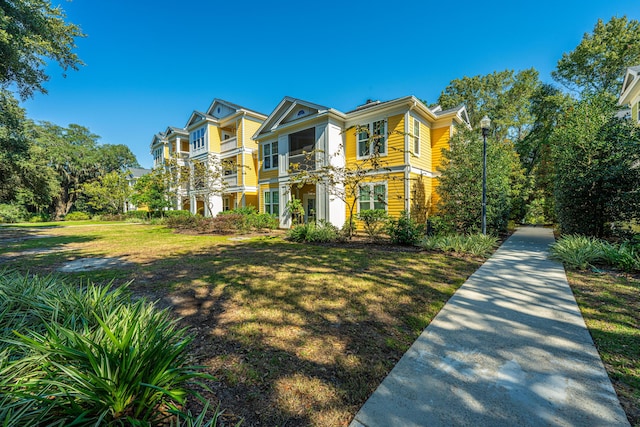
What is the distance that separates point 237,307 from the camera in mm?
3930

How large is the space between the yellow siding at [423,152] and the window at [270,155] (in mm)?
9036

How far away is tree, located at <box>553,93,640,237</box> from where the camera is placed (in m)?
7.05

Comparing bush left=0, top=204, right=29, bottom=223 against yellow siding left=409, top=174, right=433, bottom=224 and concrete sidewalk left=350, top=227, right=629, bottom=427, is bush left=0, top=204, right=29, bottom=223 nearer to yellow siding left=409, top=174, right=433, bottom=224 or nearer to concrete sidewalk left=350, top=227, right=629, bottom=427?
yellow siding left=409, top=174, right=433, bottom=224

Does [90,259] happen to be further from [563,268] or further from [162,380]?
[563,268]

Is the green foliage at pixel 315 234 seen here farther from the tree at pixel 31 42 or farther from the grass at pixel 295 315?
the tree at pixel 31 42

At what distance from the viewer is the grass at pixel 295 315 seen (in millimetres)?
2178

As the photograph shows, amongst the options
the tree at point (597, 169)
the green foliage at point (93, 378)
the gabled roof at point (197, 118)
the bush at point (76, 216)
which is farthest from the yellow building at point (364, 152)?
the bush at point (76, 216)

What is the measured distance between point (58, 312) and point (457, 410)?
146 inches

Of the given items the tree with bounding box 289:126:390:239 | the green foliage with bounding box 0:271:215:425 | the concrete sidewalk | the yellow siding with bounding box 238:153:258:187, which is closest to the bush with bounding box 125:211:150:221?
the yellow siding with bounding box 238:153:258:187

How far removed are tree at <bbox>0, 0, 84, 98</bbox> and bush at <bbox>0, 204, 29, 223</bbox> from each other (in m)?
25.7

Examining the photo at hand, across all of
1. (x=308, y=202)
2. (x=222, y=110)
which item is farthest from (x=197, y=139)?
(x=308, y=202)

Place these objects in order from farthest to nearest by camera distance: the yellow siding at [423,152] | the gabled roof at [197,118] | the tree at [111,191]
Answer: the tree at [111,191] → the gabled roof at [197,118] → the yellow siding at [423,152]

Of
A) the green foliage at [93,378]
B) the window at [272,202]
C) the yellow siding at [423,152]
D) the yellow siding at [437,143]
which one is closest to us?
the green foliage at [93,378]

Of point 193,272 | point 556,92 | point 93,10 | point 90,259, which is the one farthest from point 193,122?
point 556,92
